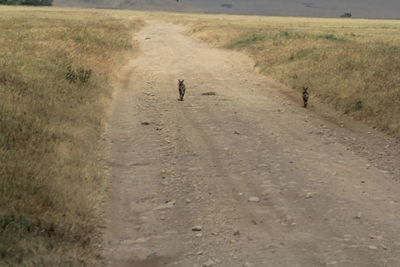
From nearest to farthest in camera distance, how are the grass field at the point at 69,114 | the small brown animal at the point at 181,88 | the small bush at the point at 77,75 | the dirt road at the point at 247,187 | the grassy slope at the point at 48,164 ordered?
the grassy slope at the point at 48,164, the grass field at the point at 69,114, the dirt road at the point at 247,187, the small bush at the point at 77,75, the small brown animal at the point at 181,88

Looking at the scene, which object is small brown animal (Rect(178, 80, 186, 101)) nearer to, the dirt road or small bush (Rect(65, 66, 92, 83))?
the dirt road

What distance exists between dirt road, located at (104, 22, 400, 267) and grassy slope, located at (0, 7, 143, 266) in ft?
1.55

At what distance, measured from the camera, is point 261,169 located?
10.1 m

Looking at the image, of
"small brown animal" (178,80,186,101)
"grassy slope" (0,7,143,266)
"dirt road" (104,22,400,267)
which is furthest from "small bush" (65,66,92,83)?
"small brown animal" (178,80,186,101)

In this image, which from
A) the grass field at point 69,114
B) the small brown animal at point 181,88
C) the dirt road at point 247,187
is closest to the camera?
the grass field at point 69,114

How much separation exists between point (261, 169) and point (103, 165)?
3.19 meters

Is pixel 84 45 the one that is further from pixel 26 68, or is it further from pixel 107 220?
pixel 107 220

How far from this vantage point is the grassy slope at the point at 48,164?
6.30 metres

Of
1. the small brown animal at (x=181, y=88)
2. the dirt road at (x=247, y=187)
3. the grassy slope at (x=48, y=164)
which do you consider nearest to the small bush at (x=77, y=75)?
the grassy slope at (x=48, y=164)

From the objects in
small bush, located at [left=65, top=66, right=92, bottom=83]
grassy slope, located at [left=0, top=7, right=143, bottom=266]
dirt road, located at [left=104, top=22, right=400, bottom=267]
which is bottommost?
dirt road, located at [left=104, top=22, right=400, bottom=267]

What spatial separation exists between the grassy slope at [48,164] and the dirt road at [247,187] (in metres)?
0.47

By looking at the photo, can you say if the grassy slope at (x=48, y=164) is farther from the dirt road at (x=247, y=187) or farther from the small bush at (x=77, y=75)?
the dirt road at (x=247, y=187)

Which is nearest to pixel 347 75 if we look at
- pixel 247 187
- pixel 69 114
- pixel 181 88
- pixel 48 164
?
pixel 181 88

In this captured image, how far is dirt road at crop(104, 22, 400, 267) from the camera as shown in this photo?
6.82 meters
